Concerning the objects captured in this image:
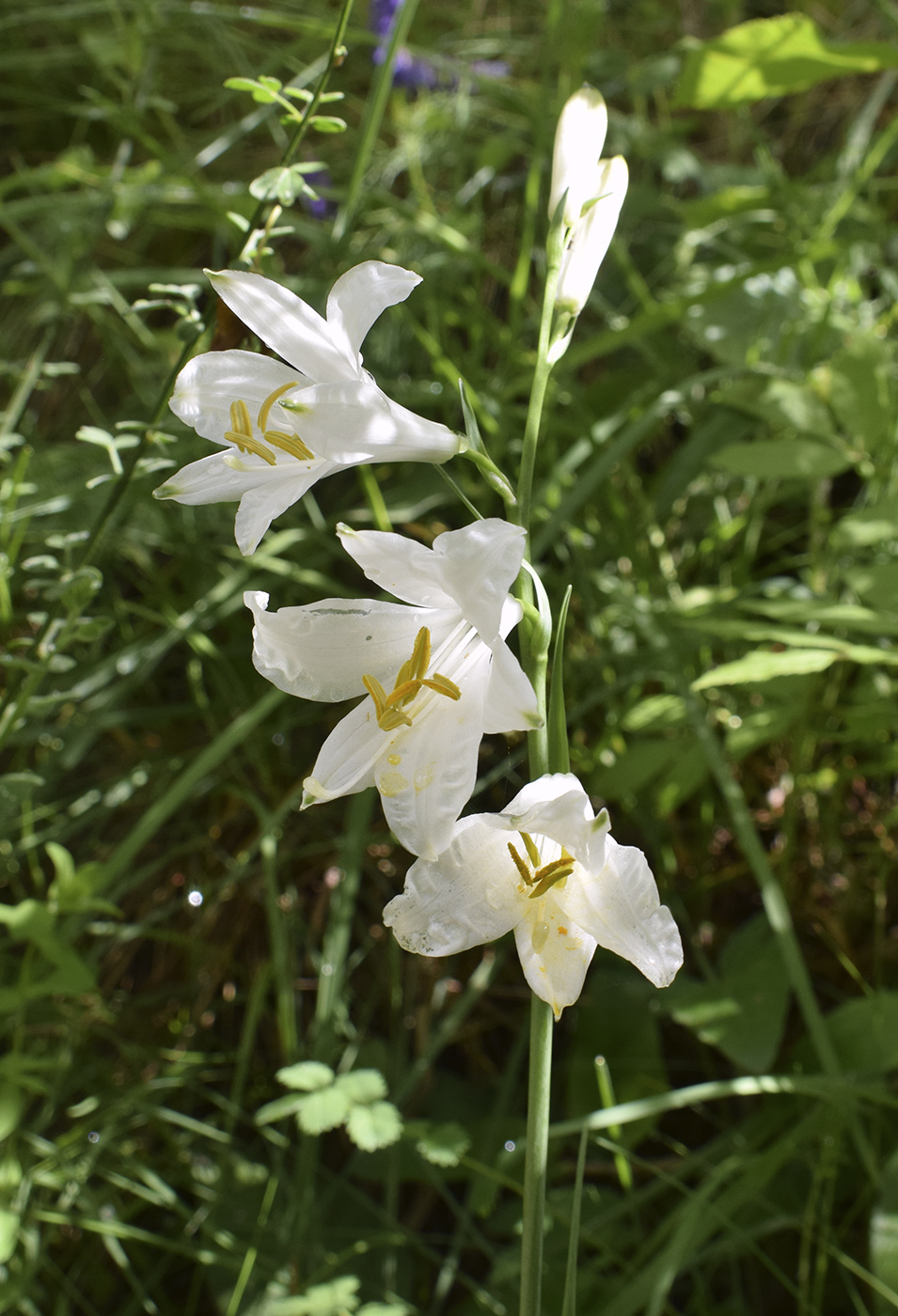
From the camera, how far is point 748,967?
5.24 ft

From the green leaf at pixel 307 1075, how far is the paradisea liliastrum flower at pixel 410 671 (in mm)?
509

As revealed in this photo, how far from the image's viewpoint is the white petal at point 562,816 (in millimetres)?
799

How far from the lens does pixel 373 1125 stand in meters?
1.19

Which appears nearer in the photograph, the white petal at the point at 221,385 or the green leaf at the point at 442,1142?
the white petal at the point at 221,385

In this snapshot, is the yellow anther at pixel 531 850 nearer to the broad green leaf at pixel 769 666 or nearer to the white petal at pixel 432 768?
the white petal at pixel 432 768

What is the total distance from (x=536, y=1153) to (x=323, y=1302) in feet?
1.69

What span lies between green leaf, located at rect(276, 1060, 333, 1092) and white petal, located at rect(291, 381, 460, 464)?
0.78m

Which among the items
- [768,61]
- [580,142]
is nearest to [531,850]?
[580,142]

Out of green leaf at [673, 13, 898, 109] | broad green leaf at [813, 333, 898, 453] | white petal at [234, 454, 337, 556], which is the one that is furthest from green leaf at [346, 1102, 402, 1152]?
green leaf at [673, 13, 898, 109]

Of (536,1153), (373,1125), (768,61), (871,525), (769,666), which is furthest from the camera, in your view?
(768,61)

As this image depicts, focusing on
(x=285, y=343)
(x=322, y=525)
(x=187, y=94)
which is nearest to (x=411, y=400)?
(x=322, y=525)

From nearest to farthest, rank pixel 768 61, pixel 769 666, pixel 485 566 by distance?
1. pixel 485 566
2. pixel 769 666
3. pixel 768 61

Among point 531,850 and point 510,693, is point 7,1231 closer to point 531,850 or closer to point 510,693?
point 531,850

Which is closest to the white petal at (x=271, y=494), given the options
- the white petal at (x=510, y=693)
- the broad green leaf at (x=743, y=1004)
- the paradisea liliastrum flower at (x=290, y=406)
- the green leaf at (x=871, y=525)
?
the paradisea liliastrum flower at (x=290, y=406)
